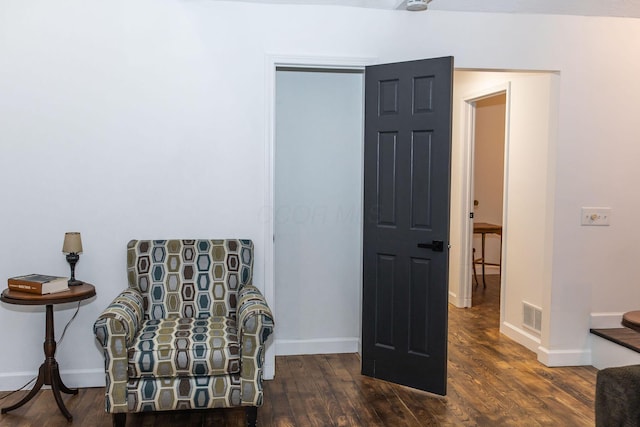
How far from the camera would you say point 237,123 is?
386cm

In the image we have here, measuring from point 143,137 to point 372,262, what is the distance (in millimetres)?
1690

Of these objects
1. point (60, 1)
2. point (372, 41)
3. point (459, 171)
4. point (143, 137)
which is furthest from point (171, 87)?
point (459, 171)

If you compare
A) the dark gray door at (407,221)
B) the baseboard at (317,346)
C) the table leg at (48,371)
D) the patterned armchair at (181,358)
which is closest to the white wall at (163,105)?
the table leg at (48,371)

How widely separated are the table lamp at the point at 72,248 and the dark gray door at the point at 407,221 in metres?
1.79

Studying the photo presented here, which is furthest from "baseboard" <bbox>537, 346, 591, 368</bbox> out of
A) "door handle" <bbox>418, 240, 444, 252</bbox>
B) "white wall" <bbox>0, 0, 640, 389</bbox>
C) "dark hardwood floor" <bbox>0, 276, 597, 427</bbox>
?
"door handle" <bbox>418, 240, 444, 252</bbox>

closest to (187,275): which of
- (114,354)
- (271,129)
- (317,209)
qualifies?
(114,354)

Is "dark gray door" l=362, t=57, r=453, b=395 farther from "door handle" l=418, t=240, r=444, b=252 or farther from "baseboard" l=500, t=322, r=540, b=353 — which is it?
"baseboard" l=500, t=322, r=540, b=353

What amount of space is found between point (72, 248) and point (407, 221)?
6.67 ft

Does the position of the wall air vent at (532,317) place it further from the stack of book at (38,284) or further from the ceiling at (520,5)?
the stack of book at (38,284)

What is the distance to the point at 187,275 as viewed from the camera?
3623mm

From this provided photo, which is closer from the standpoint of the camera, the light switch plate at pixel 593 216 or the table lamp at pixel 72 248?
the table lamp at pixel 72 248

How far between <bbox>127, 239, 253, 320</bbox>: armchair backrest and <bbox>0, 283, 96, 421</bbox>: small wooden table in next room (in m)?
0.32

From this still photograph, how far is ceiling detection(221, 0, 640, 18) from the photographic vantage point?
3.87m

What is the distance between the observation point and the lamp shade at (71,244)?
347 cm
